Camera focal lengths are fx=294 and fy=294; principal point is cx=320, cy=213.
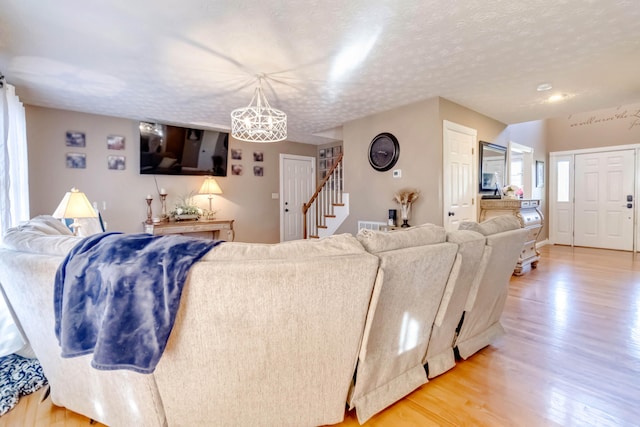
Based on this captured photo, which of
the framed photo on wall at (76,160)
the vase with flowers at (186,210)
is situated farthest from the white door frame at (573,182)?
the framed photo on wall at (76,160)

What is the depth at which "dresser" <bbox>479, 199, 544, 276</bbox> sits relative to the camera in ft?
13.8

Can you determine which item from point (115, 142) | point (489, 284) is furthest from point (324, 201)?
point (489, 284)

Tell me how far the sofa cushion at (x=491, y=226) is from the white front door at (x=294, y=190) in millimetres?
4635

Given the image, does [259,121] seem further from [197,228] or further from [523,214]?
[523,214]

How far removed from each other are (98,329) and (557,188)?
27.5ft

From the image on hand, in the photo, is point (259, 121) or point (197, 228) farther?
point (197, 228)

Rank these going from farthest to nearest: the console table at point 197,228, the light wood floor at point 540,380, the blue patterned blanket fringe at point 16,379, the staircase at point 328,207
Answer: the staircase at point 328,207, the console table at point 197,228, the blue patterned blanket fringe at point 16,379, the light wood floor at point 540,380

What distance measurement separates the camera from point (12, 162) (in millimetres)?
2945

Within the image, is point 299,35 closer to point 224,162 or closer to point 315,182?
point 224,162

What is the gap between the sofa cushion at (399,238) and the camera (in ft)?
4.67

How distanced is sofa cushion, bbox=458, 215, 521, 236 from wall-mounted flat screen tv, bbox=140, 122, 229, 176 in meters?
4.47

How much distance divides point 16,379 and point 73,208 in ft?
4.53

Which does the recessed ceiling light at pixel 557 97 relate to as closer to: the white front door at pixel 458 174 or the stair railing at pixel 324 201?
the white front door at pixel 458 174

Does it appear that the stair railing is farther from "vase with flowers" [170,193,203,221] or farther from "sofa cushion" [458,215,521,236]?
"sofa cushion" [458,215,521,236]
